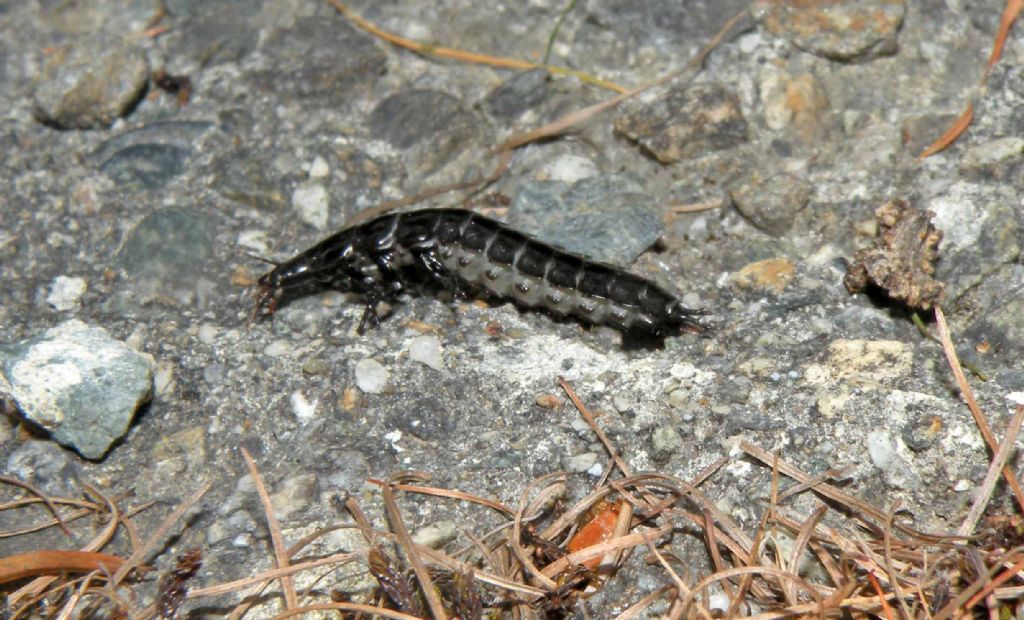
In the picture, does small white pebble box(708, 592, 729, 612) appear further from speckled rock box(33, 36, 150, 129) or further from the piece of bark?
speckled rock box(33, 36, 150, 129)

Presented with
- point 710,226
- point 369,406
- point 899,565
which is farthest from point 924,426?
point 369,406

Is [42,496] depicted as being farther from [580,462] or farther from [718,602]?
[718,602]

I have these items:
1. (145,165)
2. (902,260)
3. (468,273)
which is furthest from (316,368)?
(902,260)

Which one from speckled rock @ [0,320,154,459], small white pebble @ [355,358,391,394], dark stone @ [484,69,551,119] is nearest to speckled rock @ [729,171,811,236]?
dark stone @ [484,69,551,119]

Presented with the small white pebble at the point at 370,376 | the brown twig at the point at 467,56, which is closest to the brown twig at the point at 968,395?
the brown twig at the point at 467,56

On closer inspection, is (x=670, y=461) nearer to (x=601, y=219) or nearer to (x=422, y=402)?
(x=422, y=402)
